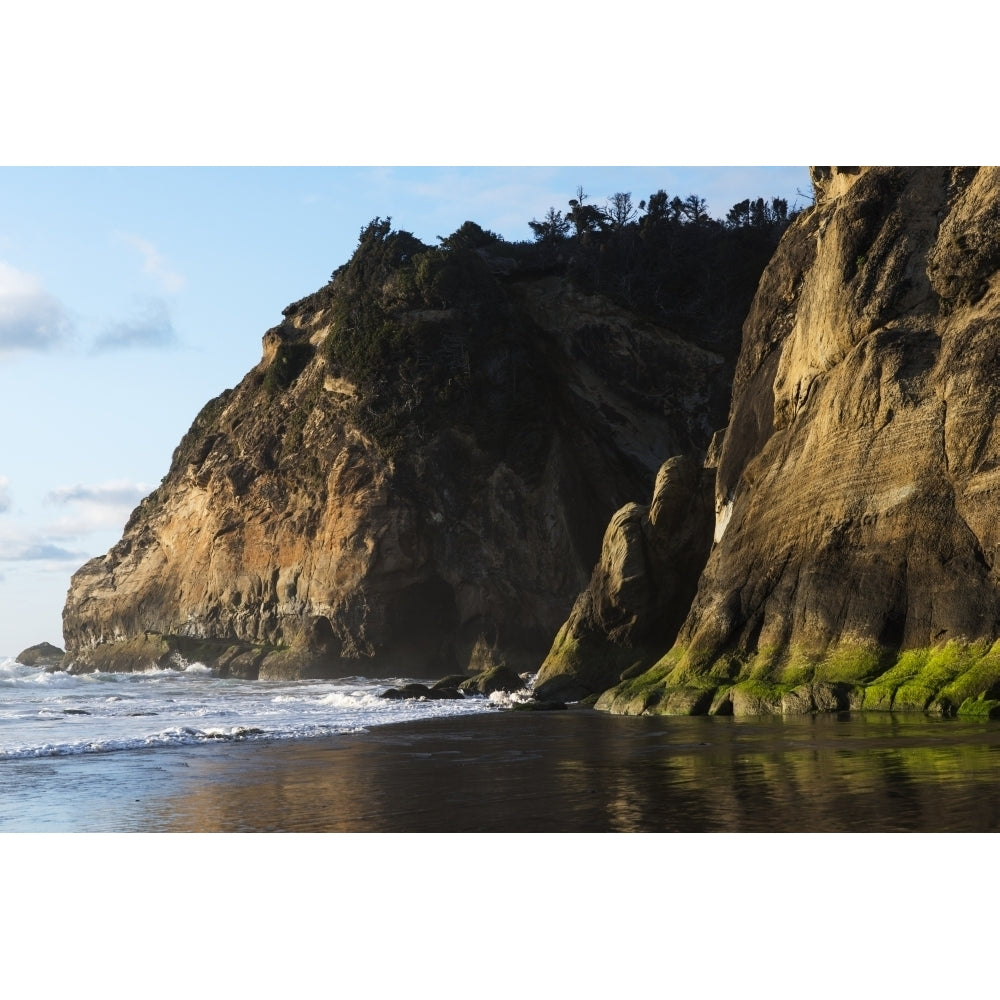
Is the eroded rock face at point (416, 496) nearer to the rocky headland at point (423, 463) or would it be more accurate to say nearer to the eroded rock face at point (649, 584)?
the rocky headland at point (423, 463)

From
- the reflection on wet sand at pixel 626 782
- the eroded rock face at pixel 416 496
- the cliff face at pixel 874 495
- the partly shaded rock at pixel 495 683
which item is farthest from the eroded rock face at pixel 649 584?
the eroded rock face at pixel 416 496

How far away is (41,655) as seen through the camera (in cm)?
8681

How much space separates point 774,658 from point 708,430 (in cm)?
3765

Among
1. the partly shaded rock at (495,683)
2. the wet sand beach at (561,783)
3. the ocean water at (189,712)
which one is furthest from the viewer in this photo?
the partly shaded rock at (495,683)

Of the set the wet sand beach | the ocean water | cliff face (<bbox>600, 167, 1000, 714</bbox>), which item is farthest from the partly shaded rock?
the wet sand beach

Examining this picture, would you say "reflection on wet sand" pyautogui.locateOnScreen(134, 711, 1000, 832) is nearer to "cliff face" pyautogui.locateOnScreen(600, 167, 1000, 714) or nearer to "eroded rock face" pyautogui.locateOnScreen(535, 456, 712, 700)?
"cliff face" pyautogui.locateOnScreen(600, 167, 1000, 714)

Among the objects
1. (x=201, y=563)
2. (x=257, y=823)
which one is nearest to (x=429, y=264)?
(x=201, y=563)

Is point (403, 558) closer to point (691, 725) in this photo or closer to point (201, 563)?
point (201, 563)

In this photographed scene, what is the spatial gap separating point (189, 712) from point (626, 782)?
21301 mm

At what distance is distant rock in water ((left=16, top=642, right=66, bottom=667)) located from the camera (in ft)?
281

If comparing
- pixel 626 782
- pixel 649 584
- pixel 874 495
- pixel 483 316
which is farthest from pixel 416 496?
pixel 626 782

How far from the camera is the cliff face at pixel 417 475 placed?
185 ft

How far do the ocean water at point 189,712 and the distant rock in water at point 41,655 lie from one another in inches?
1144

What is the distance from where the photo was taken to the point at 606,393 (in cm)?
6253
